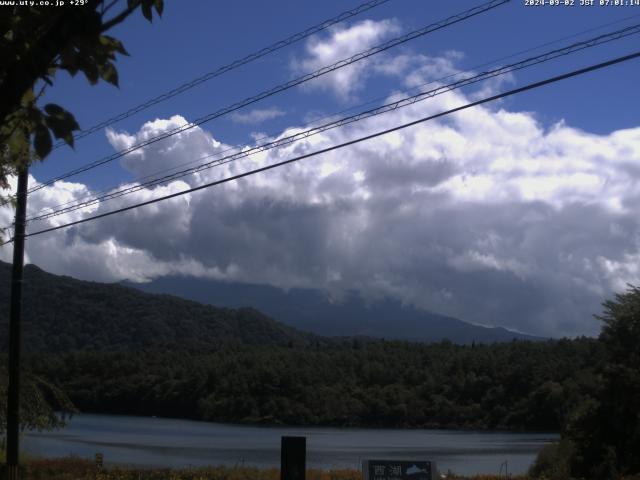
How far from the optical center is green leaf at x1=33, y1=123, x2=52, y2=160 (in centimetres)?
400

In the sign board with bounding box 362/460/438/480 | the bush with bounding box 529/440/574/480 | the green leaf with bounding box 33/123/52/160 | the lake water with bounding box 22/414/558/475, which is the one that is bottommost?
the lake water with bounding box 22/414/558/475

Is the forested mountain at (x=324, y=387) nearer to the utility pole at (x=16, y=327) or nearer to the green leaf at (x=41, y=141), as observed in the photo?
the utility pole at (x=16, y=327)

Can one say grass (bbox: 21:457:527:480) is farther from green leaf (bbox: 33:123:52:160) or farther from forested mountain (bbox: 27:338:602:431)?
forested mountain (bbox: 27:338:602:431)

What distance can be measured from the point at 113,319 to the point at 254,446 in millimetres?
92428

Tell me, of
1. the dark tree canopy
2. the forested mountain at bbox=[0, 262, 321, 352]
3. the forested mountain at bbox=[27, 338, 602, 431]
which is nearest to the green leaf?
the dark tree canopy

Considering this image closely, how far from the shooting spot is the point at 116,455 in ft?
133

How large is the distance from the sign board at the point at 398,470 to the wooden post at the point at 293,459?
1.05m

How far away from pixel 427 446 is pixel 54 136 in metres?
48.7

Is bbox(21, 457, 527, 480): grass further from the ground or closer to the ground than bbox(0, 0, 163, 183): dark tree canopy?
closer to the ground

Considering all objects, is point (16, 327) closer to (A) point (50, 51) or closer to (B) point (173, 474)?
(B) point (173, 474)

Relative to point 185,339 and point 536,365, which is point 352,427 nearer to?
point 536,365

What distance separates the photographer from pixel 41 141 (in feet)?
13.2

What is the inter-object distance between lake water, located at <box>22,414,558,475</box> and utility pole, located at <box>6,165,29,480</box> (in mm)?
12124

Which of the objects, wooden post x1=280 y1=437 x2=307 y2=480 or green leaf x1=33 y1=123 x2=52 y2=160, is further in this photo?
wooden post x1=280 y1=437 x2=307 y2=480
